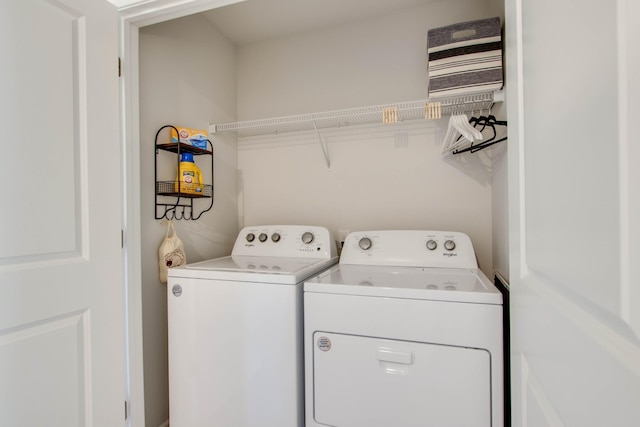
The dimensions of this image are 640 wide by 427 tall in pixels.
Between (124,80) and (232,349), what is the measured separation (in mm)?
1336

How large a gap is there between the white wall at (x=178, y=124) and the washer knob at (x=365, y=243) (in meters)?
1.05

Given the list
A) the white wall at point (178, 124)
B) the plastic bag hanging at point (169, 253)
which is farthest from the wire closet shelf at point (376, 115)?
the plastic bag hanging at point (169, 253)

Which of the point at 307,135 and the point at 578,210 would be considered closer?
the point at 578,210

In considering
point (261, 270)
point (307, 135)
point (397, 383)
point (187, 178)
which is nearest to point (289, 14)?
point (307, 135)

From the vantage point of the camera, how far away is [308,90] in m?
2.21

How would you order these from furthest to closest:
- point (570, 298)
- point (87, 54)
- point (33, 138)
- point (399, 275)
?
point (399, 275)
point (87, 54)
point (33, 138)
point (570, 298)

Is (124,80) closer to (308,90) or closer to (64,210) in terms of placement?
(64,210)

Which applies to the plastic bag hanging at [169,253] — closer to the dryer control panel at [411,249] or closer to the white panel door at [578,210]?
the dryer control panel at [411,249]

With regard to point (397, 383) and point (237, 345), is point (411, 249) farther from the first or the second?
point (237, 345)

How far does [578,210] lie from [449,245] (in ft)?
4.11

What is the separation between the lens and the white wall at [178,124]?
158 centimetres

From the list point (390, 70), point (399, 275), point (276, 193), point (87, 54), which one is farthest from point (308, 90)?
point (399, 275)

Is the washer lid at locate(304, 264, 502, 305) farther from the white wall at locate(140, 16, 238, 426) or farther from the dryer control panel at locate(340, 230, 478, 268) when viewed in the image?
the white wall at locate(140, 16, 238, 426)

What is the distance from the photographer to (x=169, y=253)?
5.38 feet
